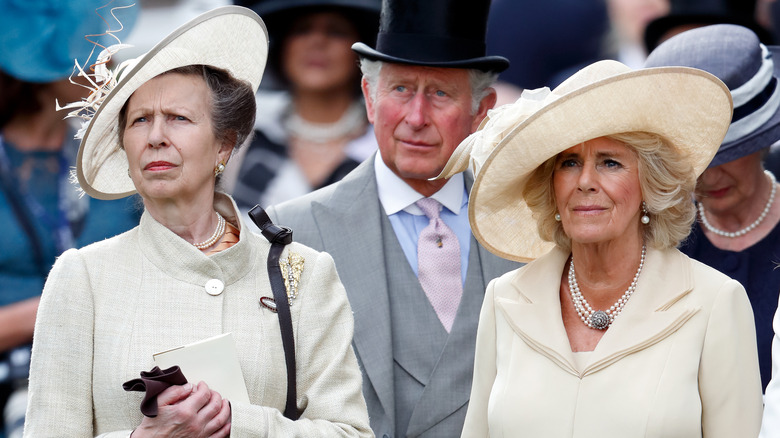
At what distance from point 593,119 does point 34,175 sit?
3.39 m

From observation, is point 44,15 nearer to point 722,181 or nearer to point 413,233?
point 413,233

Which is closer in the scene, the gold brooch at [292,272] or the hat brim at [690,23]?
the gold brooch at [292,272]

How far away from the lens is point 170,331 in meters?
3.09

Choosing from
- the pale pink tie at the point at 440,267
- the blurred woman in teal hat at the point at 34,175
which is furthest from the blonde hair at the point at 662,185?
the blurred woman in teal hat at the point at 34,175

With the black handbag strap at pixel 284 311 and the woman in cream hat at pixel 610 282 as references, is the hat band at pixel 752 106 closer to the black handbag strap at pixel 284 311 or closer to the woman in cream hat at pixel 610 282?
the woman in cream hat at pixel 610 282

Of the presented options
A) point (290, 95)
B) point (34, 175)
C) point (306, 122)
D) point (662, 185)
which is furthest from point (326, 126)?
point (662, 185)

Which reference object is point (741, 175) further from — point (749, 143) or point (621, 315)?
point (621, 315)

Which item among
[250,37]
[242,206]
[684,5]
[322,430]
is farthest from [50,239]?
[684,5]

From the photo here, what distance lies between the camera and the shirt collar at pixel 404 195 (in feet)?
14.1

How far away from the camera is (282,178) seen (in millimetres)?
6094

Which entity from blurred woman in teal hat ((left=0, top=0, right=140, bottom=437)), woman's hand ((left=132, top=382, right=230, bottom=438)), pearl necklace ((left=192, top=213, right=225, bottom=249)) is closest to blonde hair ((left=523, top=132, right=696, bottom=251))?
pearl necklace ((left=192, top=213, right=225, bottom=249))

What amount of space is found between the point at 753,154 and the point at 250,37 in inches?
81.2

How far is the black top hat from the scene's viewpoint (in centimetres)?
435

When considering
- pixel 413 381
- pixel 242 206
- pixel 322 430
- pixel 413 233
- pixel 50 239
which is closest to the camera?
pixel 322 430
